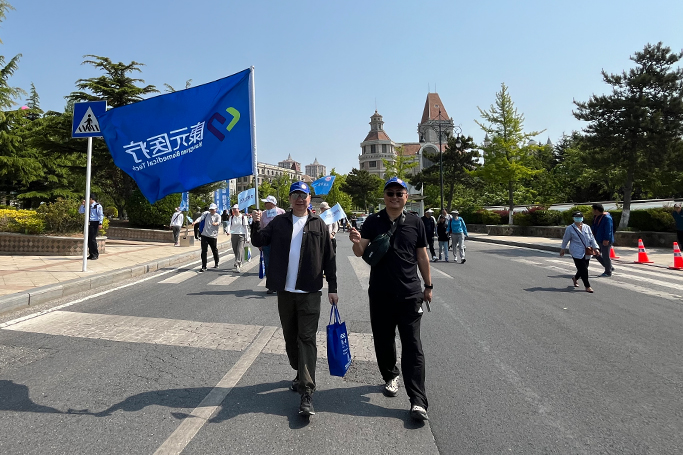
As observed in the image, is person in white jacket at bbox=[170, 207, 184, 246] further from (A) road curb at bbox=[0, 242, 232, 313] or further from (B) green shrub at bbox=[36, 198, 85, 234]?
(A) road curb at bbox=[0, 242, 232, 313]

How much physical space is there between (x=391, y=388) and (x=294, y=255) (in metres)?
1.33

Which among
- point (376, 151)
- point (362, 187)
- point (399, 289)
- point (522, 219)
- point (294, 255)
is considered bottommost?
point (399, 289)

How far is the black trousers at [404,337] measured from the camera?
3.43 meters

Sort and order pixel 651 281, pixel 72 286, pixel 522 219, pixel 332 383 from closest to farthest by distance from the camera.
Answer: pixel 332 383
pixel 72 286
pixel 651 281
pixel 522 219

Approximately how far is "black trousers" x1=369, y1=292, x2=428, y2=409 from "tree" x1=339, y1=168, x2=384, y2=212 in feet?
250

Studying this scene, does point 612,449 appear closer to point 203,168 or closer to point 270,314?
point 270,314

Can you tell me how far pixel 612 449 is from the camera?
292 cm

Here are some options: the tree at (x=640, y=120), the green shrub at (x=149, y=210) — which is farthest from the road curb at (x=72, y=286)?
the tree at (x=640, y=120)

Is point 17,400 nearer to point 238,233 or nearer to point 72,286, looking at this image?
point 72,286

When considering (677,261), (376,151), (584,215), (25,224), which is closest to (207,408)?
(677,261)

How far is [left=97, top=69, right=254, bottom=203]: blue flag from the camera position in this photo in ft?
23.8

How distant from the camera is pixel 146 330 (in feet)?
19.0

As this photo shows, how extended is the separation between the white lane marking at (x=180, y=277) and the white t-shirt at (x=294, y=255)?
721cm

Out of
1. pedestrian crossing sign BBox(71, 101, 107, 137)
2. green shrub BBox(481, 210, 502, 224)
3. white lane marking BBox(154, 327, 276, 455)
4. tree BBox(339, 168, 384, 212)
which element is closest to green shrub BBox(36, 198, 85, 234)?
pedestrian crossing sign BBox(71, 101, 107, 137)
